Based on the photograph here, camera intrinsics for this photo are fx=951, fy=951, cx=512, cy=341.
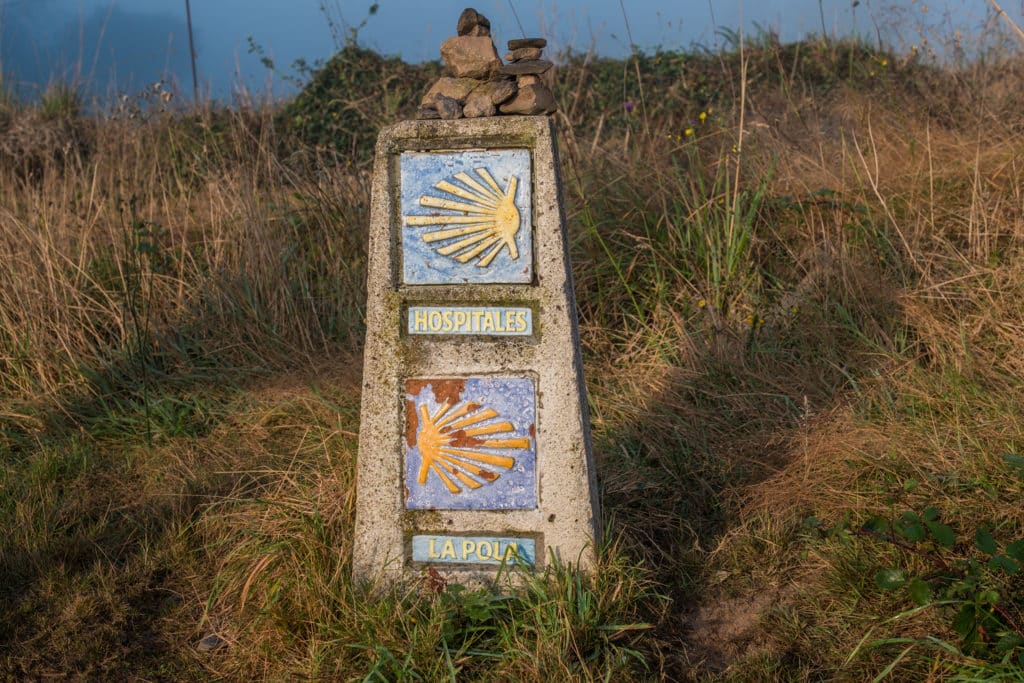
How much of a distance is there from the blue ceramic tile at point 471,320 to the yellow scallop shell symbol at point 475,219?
0.46 ft

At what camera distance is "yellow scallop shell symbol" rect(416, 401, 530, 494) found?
2760 mm

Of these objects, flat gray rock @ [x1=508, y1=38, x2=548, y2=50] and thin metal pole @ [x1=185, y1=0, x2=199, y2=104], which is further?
thin metal pole @ [x1=185, y1=0, x2=199, y2=104]

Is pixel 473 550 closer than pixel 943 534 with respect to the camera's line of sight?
No

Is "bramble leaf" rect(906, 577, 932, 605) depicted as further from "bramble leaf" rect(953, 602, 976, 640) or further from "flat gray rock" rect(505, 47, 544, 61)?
"flat gray rock" rect(505, 47, 544, 61)

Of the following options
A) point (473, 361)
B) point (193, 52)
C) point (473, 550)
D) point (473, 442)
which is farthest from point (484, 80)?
point (193, 52)

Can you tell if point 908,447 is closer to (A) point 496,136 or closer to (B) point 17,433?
(A) point 496,136

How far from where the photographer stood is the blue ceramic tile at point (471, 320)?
271 centimetres

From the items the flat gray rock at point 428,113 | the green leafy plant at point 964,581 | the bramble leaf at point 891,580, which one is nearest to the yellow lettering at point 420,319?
the flat gray rock at point 428,113

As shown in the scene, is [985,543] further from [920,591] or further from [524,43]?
[524,43]

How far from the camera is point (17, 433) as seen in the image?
14.5 feet

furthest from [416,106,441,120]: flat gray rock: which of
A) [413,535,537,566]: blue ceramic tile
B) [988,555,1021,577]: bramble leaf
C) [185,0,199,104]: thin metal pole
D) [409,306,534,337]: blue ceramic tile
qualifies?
[185,0,199,104]: thin metal pole

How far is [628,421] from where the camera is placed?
156 inches

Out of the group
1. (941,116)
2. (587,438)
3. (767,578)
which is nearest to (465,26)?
(587,438)

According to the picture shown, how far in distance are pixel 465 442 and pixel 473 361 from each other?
9.5 inches
